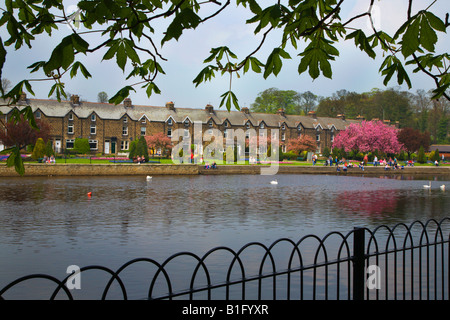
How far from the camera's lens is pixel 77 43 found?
7.01 feet

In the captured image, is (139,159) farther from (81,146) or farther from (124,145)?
(124,145)

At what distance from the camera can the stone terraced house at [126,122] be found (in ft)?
226

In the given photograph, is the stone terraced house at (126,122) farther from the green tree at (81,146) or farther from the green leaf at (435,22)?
the green leaf at (435,22)

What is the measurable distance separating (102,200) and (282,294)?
17633mm

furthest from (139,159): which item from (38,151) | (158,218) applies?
(158,218)

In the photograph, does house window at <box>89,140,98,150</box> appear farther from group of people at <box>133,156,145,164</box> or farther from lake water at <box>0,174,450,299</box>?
lake water at <box>0,174,450,299</box>

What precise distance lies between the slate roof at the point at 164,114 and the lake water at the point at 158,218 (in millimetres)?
38213

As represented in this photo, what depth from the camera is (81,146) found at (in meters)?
67.6

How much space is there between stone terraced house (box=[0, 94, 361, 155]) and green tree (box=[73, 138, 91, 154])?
1994 millimetres

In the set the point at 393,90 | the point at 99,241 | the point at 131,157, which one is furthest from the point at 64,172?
the point at 393,90

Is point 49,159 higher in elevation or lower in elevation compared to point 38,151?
lower

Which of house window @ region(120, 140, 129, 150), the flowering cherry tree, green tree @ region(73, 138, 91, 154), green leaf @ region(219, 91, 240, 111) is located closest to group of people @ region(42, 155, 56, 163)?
green tree @ region(73, 138, 91, 154)

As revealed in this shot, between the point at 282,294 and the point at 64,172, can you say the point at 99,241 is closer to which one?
the point at 282,294

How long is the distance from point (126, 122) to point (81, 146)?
9.40 m
